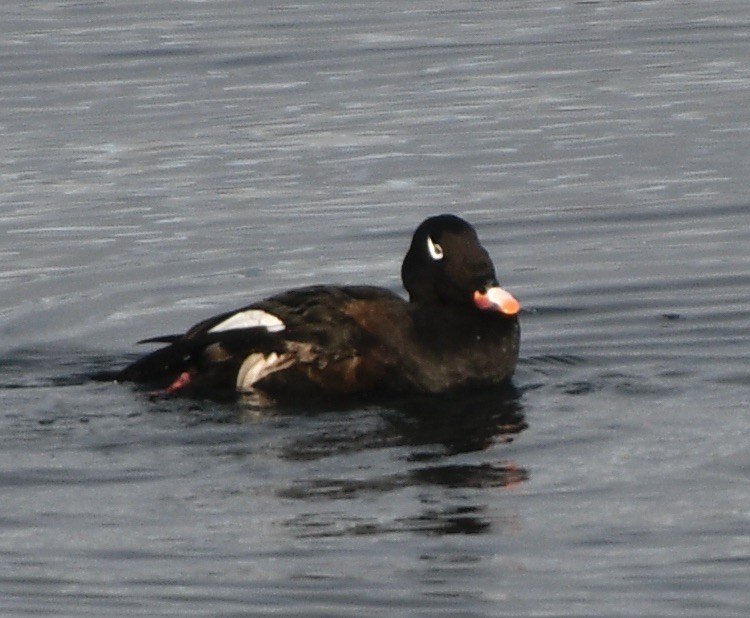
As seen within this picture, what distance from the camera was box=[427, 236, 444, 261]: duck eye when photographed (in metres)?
11.7

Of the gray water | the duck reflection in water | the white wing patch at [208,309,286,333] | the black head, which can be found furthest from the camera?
the black head

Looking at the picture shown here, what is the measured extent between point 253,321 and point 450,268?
1082 millimetres

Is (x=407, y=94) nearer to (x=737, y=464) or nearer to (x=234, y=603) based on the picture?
(x=737, y=464)

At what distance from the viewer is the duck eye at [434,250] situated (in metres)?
11.7

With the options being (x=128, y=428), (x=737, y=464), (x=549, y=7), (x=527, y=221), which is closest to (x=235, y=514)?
(x=128, y=428)

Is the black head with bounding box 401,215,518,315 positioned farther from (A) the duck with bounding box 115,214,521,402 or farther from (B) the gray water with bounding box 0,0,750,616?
(B) the gray water with bounding box 0,0,750,616

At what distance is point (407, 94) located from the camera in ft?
66.6

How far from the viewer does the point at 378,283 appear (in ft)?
46.8

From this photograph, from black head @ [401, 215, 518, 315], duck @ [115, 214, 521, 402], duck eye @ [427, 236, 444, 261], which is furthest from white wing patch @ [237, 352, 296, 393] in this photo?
duck eye @ [427, 236, 444, 261]

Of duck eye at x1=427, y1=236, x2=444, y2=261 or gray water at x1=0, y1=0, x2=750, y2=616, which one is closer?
gray water at x1=0, y1=0, x2=750, y2=616

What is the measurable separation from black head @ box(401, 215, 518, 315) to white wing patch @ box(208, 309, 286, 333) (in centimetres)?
79

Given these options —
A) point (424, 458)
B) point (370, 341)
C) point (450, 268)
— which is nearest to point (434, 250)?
point (450, 268)

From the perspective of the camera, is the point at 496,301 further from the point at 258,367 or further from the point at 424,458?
the point at 424,458

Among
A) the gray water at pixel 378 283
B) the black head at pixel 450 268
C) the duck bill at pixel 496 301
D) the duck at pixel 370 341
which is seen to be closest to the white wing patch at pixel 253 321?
the duck at pixel 370 341
